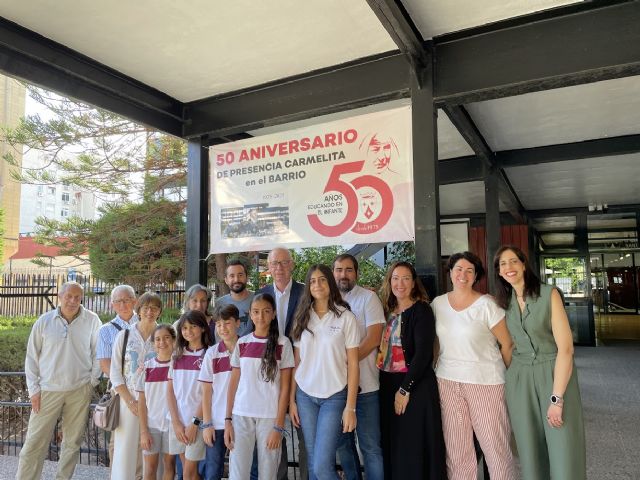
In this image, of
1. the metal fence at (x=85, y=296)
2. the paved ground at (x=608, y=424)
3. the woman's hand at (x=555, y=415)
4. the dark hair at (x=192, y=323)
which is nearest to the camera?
the woman's hand at (x=555, y=415)

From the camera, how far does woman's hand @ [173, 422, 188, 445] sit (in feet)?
10.6

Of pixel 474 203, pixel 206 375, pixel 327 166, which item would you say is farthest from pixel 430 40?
pixel 474 203

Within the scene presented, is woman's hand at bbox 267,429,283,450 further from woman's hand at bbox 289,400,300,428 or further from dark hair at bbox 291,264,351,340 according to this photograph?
dark hair at bbox 291,264,351,340

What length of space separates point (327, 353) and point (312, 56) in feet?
7.45

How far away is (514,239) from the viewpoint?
11594 millimetres

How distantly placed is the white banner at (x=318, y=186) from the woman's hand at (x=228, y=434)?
5.30 feet

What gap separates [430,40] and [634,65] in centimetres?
133

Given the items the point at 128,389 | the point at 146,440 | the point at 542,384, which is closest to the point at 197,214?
the point at 128,389

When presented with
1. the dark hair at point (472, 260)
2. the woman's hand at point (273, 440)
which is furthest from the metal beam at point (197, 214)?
the dark hair at point (472, 260)

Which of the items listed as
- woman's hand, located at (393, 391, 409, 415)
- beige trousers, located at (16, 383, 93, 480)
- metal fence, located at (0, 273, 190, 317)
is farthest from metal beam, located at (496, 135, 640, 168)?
metal fence, located at (0, 273, 190, 317)

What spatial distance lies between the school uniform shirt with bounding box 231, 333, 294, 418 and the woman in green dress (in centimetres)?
143

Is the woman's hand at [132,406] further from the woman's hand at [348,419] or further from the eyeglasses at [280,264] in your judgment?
the woman's hand at [348,419]

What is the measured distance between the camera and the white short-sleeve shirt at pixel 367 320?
3.10 m

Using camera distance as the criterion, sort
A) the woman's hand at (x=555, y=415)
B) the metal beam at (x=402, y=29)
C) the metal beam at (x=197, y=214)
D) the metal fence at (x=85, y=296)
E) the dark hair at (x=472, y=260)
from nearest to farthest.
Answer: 1. the woman's hand at (x=555, y=415)
2. the metal beam at (x=402, y=29)
3. the dark hair at (x=472, y=260)
4. the metal beam at (x=197, y=214)
5. the metal fence at (x=85, y=296)
